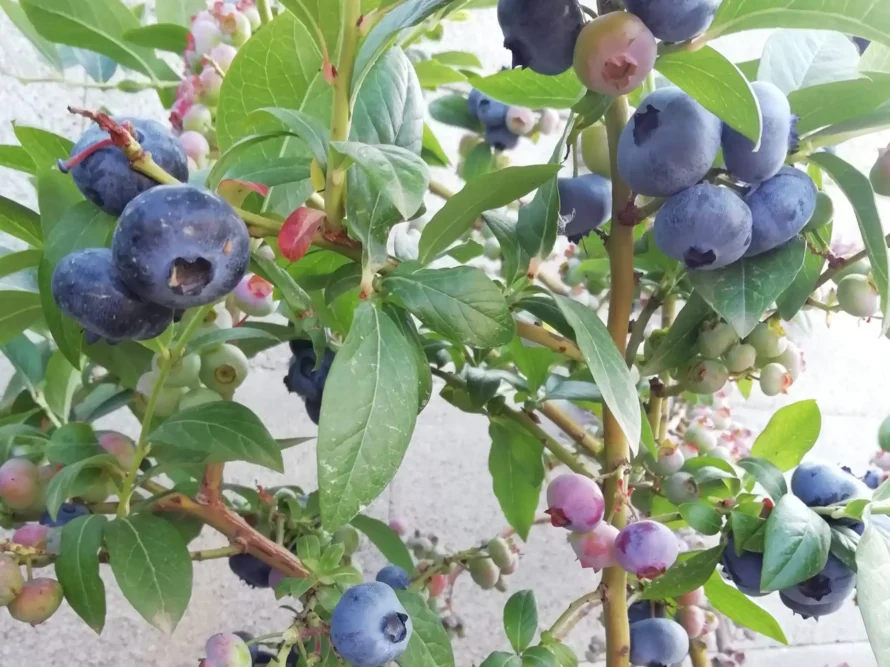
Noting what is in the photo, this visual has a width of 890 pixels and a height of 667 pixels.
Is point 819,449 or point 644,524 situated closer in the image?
point 644,524

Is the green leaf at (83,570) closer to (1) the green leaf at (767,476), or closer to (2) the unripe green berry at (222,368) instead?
(2) the unripe green berry at (222,368)

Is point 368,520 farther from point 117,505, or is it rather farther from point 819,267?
point 819,267

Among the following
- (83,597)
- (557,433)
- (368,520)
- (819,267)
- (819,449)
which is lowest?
(819,449)

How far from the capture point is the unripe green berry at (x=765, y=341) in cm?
50

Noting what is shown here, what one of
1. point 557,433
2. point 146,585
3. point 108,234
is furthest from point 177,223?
point 557,433

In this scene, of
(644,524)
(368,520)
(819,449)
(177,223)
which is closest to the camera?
(177,223)

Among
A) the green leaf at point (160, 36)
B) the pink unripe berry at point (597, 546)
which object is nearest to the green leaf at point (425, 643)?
the pink unripe berry at point (597, 546)

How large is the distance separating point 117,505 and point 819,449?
3.22 feet

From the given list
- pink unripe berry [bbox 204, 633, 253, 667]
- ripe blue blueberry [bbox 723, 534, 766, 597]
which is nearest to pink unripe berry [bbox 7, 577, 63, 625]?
pink unripe berry [bbox 204, 633, 253, 667]

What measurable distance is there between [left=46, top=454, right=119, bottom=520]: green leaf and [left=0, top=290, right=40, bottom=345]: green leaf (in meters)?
0.09

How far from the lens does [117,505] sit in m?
0.49

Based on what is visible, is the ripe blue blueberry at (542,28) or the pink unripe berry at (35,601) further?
the pink unripe berry at (35,601)

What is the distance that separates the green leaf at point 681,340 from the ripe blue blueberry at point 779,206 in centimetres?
10

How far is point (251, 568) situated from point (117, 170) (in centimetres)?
37
